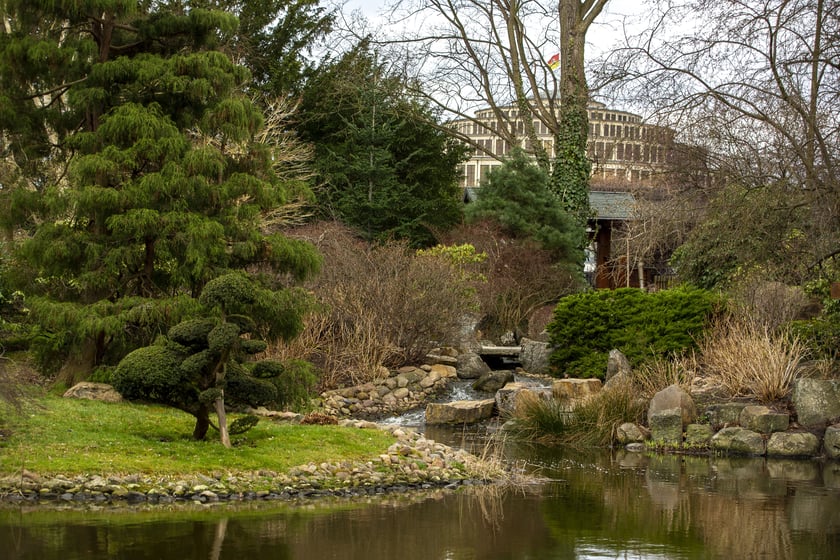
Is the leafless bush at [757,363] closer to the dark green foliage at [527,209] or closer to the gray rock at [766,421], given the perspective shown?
the gray rock at [766,421]

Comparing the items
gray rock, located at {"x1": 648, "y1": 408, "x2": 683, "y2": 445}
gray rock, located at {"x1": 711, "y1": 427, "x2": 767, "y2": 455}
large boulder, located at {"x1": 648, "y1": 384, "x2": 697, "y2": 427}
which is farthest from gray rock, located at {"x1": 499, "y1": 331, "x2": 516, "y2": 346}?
gray rock, located at {"x1": 711, "y1": 427, "x2": 767, "y2": 455}

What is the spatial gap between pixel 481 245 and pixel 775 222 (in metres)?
12.2

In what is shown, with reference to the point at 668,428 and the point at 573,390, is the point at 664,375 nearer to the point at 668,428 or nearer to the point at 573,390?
the point at 573,390

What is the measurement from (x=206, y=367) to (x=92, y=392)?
4136 millimetres

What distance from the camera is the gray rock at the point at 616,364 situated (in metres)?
17.5

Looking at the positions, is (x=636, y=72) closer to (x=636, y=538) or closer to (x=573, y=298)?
(x=573, y=298)

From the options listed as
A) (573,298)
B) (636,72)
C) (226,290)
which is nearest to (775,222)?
(636,72)

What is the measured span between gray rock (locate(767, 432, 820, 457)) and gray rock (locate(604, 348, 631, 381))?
3.91 metres

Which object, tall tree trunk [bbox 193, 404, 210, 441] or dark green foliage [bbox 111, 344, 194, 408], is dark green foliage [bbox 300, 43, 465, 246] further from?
dark green foliage [bbox 111, 344, 194, 408]

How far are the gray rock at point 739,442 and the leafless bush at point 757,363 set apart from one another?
1015 millimetres

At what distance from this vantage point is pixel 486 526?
8.68m

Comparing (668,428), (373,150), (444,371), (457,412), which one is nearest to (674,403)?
(668,428)

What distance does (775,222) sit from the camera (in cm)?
1355

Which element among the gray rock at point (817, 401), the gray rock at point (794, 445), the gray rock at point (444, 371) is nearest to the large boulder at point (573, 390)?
the gray rock at point (794, 445)
